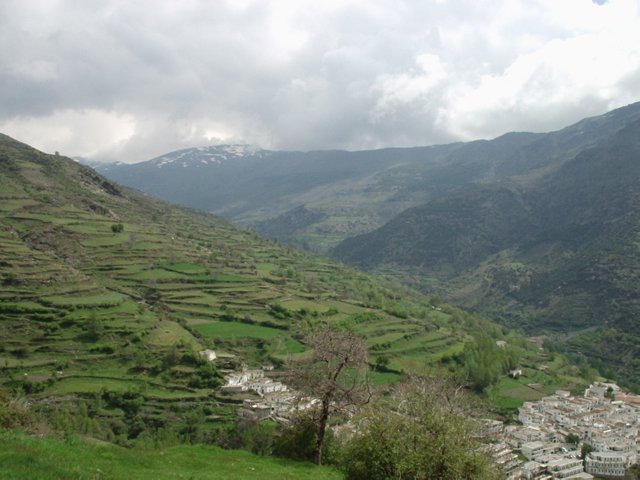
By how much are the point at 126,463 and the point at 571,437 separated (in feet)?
249

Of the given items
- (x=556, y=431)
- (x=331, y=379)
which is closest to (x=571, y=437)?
(x=556, y=431)

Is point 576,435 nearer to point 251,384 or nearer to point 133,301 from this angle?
point 251,384

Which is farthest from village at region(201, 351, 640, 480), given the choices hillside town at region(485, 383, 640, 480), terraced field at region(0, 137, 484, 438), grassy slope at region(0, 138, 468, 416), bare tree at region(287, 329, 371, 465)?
bare tree at region(287, 329, 371, 465)

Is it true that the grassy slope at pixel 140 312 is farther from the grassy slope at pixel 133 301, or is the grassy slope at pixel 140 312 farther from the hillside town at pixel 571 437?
the hillside town at pixel 571 437

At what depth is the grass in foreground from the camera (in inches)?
573

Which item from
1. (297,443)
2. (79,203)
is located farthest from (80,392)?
(79,203)

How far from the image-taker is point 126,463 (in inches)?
737

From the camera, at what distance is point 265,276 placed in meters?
125

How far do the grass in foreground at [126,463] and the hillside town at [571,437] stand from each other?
40.8m

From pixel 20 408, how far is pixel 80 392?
1642 inches

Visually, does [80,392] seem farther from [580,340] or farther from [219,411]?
[580,340]

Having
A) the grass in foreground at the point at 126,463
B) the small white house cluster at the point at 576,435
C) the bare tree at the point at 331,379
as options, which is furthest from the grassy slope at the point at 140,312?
the grass in foreground at the point at 126,463

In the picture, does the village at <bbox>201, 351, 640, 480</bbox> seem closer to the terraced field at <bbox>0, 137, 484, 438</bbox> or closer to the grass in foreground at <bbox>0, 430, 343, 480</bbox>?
the terraced field at <bbox>0, 137, 484, 438</bbox>

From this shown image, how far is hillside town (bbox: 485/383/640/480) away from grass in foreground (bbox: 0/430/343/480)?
4082 centimetres
